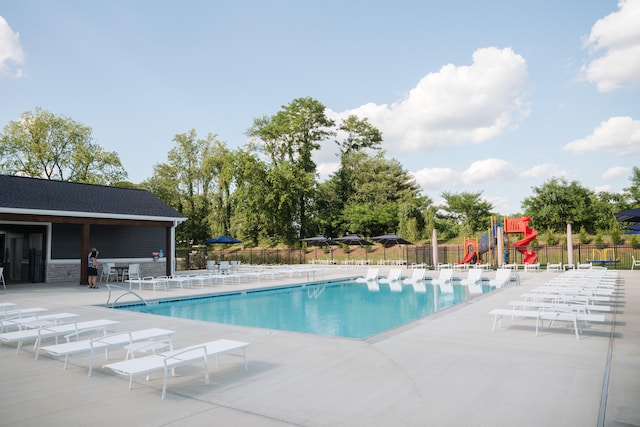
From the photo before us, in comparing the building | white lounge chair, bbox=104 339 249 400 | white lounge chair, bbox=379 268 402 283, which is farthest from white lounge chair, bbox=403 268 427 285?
white lounge chair, bbox=104 339 249 400

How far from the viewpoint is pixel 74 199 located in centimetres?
1845

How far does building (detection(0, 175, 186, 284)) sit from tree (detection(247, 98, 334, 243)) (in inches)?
812

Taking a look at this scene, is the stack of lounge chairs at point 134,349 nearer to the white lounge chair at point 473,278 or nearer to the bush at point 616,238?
the white lounge chair at point 473,278

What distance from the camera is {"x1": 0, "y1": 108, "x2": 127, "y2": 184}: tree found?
117 feet

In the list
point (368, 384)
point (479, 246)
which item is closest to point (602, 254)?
point (479, 246)

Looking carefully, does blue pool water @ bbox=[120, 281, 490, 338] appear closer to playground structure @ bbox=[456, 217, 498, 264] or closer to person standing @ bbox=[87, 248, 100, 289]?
person standing @ bbox=[87, 248, 100, 289]

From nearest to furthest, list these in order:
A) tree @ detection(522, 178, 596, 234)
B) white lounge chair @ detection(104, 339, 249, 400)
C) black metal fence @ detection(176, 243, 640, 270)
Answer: white lounge chair @ detection(104, 339, 249, 400), black metal fence @ detection(176, 243, 640, 270), tree @ detection(522, 178, 596, 234)

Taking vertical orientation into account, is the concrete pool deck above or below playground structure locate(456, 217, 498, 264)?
below

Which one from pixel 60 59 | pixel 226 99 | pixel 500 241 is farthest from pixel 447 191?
pixel 60 59

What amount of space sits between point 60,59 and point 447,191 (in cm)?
3176

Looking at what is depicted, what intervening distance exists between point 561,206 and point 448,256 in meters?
10.5

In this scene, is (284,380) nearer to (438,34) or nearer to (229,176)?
(438,34)

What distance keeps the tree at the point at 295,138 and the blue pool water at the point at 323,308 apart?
968 inches

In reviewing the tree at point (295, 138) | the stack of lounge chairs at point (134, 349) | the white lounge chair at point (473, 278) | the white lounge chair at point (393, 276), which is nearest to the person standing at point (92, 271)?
the stack of lounge chairs at point (134, 349)
